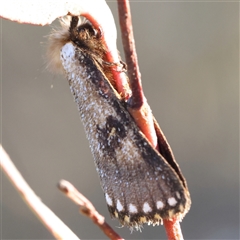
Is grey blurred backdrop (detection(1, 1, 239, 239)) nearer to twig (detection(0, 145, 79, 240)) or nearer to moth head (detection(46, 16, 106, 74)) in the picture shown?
moth head (detection(46, 16, 106, 74))

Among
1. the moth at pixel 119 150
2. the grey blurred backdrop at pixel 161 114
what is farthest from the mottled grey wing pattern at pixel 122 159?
the grey blurred backdrop at pixel 161 114

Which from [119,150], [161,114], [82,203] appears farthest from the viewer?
[161,114]

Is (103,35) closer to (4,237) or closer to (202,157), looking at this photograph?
(202,157)

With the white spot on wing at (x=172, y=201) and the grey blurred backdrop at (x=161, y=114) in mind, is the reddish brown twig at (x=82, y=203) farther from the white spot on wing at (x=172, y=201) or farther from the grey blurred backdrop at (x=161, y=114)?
the grey blurred backdrop at (x=161, y=114)

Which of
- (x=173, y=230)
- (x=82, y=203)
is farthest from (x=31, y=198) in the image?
(x=173, y=230)

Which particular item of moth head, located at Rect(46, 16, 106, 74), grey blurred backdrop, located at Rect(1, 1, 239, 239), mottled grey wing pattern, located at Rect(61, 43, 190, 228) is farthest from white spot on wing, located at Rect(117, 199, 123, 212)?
grey blurred backdrop, located at Rect(1, 1, 239, 239)

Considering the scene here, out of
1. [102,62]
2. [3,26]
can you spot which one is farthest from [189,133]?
[102,62]

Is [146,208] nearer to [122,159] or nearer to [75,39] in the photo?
[122,159]
